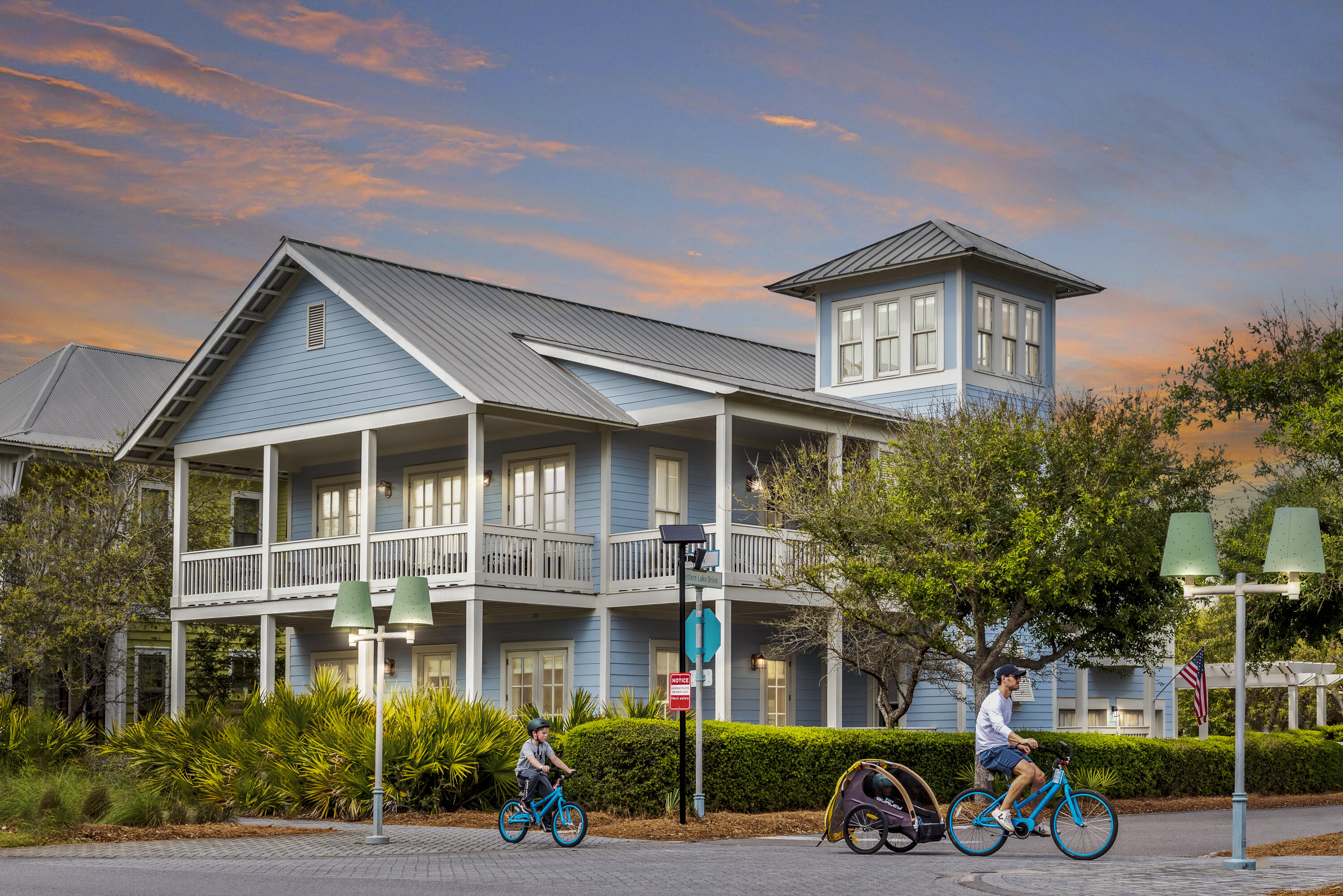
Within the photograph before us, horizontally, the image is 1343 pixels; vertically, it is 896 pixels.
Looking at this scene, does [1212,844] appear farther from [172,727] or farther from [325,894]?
[172,727]

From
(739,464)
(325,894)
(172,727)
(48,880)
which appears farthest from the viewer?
(739,464)

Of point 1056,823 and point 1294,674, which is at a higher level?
point 1056,823

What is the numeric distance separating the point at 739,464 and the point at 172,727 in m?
10.6

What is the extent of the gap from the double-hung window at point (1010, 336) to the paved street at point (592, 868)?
42.9ft

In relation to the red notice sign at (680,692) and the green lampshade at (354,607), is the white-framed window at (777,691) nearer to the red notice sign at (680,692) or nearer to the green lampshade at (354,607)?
the red notice sign at (680,692)

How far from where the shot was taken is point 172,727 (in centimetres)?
2305

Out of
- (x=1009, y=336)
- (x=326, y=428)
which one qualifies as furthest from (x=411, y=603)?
(x=1009, y=336)

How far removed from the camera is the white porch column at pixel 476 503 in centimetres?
2364

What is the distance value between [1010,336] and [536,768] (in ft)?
53.5

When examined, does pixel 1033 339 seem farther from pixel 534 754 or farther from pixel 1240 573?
pixel 1240 573

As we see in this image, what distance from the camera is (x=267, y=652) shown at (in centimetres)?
2670

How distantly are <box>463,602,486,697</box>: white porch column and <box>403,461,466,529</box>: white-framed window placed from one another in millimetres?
4306

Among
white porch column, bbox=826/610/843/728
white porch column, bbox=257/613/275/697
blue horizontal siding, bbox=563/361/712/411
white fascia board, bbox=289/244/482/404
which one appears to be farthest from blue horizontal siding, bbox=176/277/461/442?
white porch column, bbox=826/610/843/728

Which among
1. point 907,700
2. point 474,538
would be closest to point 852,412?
point 907,700
